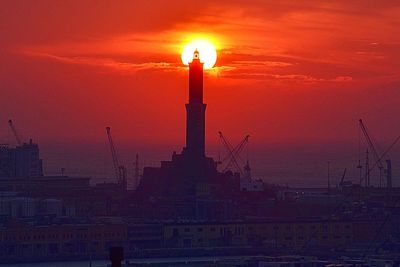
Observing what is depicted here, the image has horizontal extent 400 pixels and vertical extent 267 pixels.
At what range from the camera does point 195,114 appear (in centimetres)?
4744

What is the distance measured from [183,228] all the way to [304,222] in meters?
3.75

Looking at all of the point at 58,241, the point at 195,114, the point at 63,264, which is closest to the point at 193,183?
the point at 195,114

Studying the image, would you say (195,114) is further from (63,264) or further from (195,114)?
(63,264)

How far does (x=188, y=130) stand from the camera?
157 ft

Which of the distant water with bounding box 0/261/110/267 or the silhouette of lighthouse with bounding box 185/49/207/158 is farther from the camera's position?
the silhouette of lighthouse with bounding box 185/49/207/158

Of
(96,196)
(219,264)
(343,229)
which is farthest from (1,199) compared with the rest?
(219,264)

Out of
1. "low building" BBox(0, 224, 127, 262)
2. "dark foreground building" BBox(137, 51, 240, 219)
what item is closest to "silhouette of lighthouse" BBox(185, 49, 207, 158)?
"dark foreground building" BBox(137, 51, 240, 219)

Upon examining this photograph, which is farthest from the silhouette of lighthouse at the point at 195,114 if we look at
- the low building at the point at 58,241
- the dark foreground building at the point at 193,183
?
the low building at the point at 58,241

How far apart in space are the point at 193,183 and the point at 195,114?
2267mm

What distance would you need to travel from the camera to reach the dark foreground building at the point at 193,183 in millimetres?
46625

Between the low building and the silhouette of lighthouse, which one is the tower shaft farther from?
the low building

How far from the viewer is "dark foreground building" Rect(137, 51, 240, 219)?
46.6 metres

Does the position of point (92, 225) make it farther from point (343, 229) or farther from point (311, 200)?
point (311, 200)

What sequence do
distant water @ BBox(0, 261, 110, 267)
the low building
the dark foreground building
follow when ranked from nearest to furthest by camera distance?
distant water @ BBox(0, 261, 110, 267), the low building, the dark foreground building
